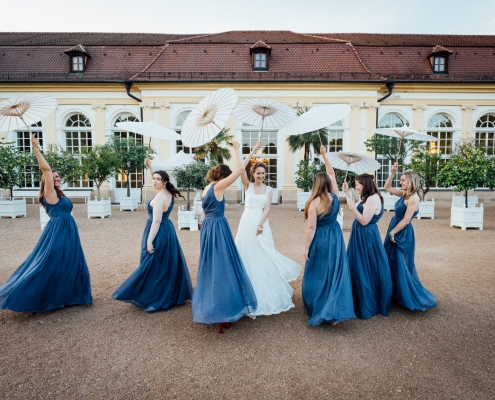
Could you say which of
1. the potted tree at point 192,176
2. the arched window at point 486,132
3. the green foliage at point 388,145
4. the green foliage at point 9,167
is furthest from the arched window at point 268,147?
the arched window at point 486,132

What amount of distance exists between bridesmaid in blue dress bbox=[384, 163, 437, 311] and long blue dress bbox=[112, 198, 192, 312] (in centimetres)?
264

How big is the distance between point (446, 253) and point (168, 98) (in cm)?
1564

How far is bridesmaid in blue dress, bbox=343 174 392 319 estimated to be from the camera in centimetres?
389

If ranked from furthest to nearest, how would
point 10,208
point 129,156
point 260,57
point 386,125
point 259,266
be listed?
point 386,125
point 260,57
point 129,156
point 10,208
point 259,266

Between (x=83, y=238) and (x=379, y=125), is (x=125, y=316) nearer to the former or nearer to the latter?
(x=83, y=238)

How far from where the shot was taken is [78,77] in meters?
18.8

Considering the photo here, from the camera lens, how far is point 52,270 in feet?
12.8

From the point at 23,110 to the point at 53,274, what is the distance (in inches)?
76.2

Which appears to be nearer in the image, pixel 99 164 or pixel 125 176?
pixel 99 164

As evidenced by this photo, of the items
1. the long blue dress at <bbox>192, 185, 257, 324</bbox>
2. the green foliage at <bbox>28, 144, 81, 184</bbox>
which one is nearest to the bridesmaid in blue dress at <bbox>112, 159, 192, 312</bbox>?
the long blue dress at <bbox>192, 185, 257, 324</bbox>

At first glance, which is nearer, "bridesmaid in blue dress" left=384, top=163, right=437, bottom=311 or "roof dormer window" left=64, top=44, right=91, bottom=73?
"bridesmaid in blue dress" left=384, top=163, right=437, bottom=311

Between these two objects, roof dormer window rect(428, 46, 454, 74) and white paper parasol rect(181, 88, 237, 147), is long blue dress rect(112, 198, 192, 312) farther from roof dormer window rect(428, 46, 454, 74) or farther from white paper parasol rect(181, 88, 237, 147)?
roof dormer window rect(428, 46, 454, 74)

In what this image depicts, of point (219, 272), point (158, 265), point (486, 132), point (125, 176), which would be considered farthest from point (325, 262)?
point (486, 132)

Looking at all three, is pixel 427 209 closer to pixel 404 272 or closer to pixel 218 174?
pixel 404 272
